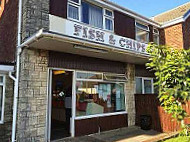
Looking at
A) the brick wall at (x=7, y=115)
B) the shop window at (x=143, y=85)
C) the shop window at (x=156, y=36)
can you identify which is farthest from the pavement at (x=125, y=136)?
the shop window at (x=156, y=36)

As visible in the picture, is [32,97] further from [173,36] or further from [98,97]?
[173,36]

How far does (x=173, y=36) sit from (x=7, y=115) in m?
11.0

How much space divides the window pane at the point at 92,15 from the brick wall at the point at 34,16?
198cm

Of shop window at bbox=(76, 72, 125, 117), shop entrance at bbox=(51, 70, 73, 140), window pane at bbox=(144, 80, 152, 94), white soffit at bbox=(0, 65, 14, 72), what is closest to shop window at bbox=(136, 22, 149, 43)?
window pane at bbox=(144, 80, 152, 94)

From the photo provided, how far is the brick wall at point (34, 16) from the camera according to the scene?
20.0 feet

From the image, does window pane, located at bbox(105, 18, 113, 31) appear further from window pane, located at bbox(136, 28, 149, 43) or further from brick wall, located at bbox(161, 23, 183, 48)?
brick wall, located at bbox(161, 23, 183, 48)

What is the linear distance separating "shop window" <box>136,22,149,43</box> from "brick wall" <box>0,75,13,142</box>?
7.27 metres

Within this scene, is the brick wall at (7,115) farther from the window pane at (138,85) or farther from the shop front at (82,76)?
the window pane at (138,85)

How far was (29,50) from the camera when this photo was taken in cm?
604

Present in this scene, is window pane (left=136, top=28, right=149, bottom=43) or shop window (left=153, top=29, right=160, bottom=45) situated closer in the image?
window pane (left=136, top=28, right=149, bottom=43)

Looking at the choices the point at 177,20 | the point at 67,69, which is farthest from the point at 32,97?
the point at 177,20

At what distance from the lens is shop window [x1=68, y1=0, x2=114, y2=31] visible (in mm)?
7606

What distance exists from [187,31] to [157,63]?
10.1m

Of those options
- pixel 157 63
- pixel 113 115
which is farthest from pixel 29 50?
pixel 113 115
